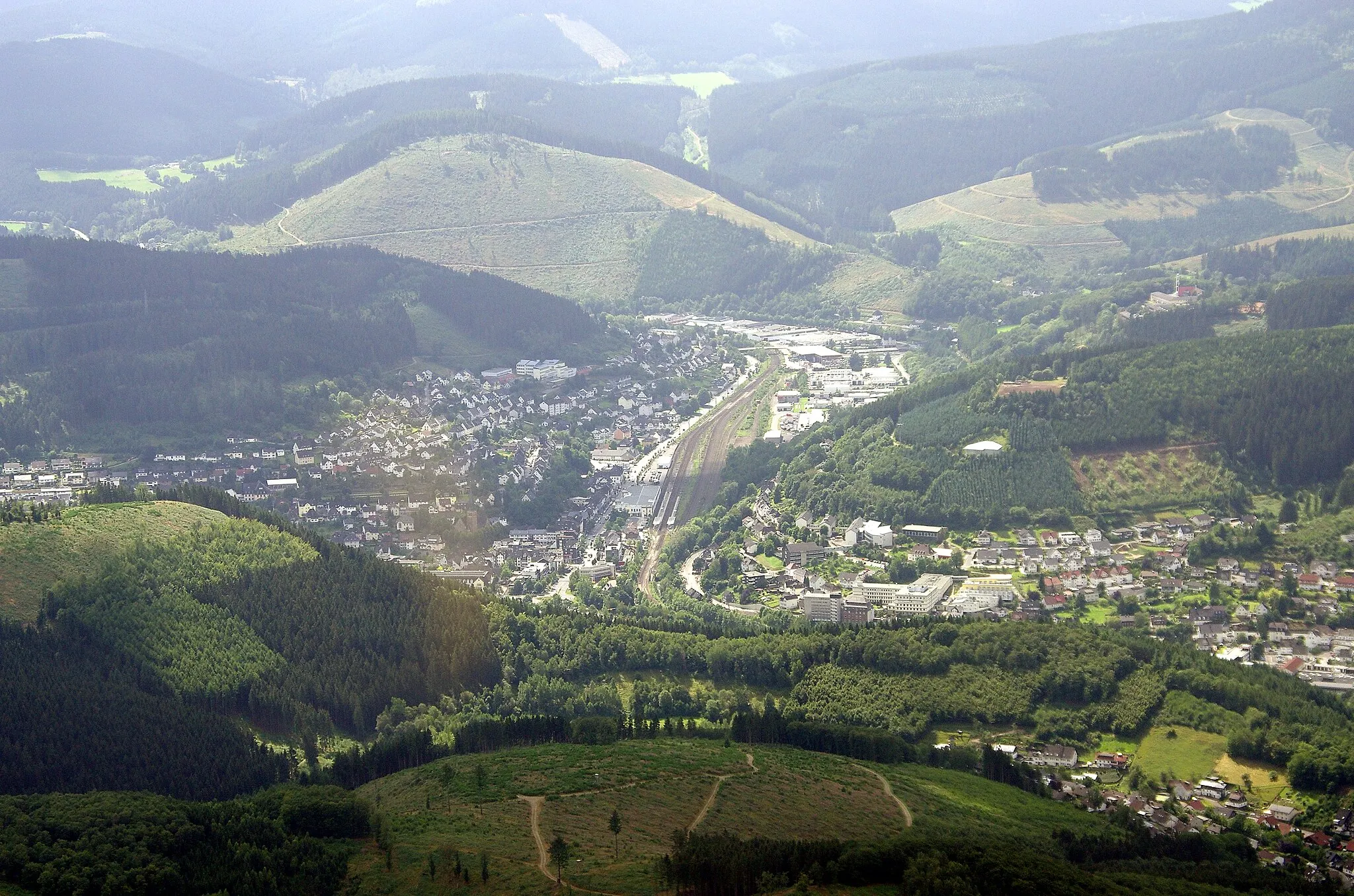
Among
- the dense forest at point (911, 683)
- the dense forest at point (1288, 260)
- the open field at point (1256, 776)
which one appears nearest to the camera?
the open field at point (1256, 776)

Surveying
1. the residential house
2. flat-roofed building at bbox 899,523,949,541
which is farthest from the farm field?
the residential house

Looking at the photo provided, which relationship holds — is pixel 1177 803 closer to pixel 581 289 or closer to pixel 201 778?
pixel 201 778

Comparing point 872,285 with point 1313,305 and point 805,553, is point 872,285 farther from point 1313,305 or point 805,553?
point 805,553

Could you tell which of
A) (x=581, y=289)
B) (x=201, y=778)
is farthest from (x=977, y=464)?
A: (x=581, y=289)

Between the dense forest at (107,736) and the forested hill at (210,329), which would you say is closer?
the dense forest at (107,736)

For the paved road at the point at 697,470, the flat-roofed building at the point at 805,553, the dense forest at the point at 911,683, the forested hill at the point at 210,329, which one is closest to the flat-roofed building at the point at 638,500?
the paved road at the point at 697,470

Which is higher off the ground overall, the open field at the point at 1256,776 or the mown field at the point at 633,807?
the mown field at the point at 633,807

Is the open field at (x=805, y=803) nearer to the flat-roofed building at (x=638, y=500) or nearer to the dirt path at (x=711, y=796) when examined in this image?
the dirt path at (x=711, y=796)
